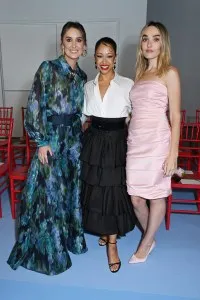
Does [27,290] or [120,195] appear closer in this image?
[27,290]

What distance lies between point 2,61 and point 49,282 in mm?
3716

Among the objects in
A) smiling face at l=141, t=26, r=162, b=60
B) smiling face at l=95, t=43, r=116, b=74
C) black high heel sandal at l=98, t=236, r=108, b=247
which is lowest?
black high heel sandal at l=98, t=236, r=108, b=247

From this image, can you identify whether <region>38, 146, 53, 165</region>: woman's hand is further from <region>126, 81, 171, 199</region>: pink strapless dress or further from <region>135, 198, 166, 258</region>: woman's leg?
<region>135, 198, 166, 258</region>: woman's leg

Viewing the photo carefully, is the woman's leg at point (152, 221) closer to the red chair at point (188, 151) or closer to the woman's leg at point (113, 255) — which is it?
the woman's leg at point (113, 255)

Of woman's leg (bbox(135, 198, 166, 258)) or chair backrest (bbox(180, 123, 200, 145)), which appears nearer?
woman's leg (bbox(135, 198, 166, 258))

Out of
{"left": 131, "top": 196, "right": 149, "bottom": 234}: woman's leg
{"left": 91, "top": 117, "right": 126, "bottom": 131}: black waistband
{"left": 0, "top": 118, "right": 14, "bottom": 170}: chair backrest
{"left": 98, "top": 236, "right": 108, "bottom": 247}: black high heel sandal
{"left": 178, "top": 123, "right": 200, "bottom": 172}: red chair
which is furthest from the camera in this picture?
{"left": 178, "top": 123, "right": 200, "bottom": 172}: red chair

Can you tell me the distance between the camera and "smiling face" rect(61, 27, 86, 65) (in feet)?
5.21

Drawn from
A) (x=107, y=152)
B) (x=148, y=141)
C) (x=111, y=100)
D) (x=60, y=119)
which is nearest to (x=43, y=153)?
(x=60, y=119)

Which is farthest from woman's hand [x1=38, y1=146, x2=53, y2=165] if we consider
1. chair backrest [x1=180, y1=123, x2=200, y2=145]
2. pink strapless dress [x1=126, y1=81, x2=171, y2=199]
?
chair backrest [x1=180, y1=123, x2=200, y2=145]

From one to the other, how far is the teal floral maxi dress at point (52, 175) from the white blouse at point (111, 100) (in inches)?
2.9

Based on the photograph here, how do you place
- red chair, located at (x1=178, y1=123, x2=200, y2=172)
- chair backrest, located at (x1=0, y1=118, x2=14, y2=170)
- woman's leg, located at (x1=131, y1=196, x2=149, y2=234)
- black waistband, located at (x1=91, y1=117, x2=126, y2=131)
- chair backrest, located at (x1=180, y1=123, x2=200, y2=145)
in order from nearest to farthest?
black waistband, located at (x1=91, y1=117, x2=126, y2=131), woman's leg, located at (x1=131, y1=196, x2=149, y2=234), chair backrest, located at (x1=0, y1=118, x2=14, y2=170), chair backrest, located at (x1=180, y1=123, x2=200, y2=145), red chair, located at (x1=178, y1=123, x2=200, y2=172)

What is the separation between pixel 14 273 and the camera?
5.71ft
